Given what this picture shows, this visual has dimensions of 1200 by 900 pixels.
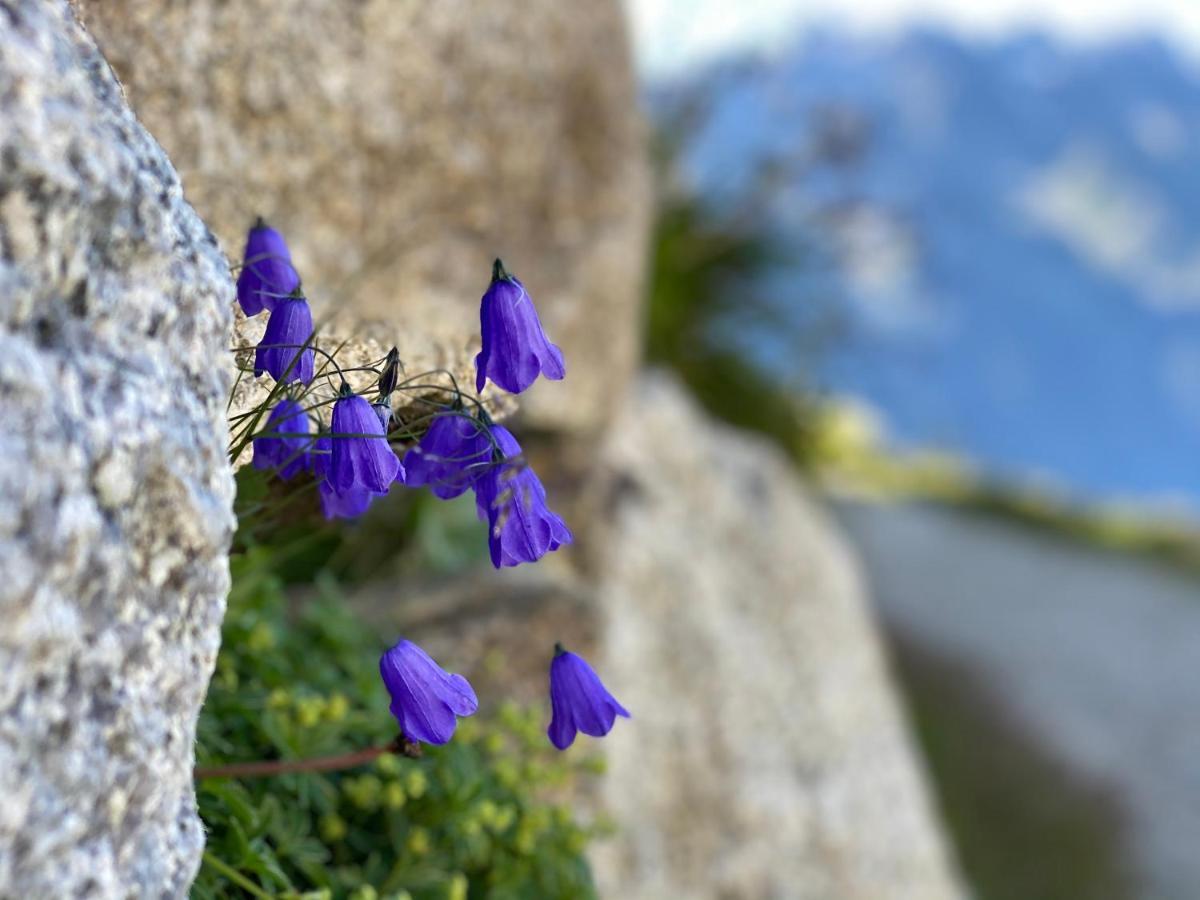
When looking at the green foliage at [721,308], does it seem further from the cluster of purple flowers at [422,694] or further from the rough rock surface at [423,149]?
the cluster of purple flowers at [422,694]

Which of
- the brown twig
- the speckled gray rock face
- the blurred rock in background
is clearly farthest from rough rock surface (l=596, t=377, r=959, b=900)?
the speckled gray rock face

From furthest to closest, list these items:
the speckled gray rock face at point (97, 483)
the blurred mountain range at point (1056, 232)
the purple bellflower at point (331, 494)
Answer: the blurred mountain range at point (1056, 232), the purple bellflower at point (331, 494), the speckled gray rock face at point (97, 483)

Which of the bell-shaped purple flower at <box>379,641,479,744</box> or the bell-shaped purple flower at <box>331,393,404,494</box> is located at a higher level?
the bell-shaped purple flower at <box>331,393,404,494</box>

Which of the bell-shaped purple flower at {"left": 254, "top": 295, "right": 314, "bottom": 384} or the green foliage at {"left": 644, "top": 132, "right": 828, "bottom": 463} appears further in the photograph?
the green foliage at {"left": 644, "top": 132, "right": 828, "bottom": 463}

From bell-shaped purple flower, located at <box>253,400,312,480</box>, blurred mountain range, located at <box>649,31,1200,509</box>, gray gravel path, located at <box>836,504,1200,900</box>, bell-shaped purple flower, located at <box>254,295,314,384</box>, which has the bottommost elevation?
bell-shaped purple flower, located at <box>253,400,312,480</box>

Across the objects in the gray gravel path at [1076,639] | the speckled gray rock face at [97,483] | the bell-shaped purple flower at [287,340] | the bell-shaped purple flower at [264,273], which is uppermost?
the gray gravel path at [1076,639]

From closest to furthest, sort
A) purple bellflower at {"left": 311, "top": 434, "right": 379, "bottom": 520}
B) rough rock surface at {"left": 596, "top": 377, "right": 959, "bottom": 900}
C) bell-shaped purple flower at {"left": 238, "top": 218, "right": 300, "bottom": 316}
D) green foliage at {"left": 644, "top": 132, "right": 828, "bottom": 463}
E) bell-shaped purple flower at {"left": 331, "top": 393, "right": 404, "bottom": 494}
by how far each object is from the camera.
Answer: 1. bell-shaped purple flower at {"left": 331, "top": 393, "right": 404, "bottom": 494}
2. purple bellflower at {"left": 311, "top": 434, "right": 379, "bottom": 520}
3. bell-shaped purple flower at {"left": 238, "top": 218, "right": 300, "bottom": 316}
4. rough rock surface at {"left": 596, "top": 377, "right": 959, "bottom": 900}
5. green foliage at {"left": 644, "top": 132, "right": 828, "bottom": 463}

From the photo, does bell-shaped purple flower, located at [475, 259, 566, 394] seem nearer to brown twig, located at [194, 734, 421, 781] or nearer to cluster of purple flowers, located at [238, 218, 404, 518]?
cluster of purple flowers, located at [238, 218, 404, 518]

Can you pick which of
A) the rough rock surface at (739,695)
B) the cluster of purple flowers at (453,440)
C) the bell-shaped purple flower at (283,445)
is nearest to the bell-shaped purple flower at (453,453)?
the cluster of purple flowers at (453,440)
